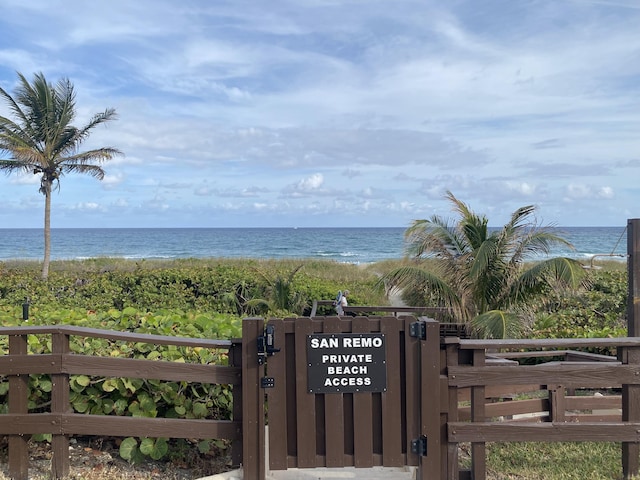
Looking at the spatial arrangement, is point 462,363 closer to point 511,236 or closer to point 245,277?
point 511,236

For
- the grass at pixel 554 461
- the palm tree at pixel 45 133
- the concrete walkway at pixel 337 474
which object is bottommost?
the grass at pixel 554 461

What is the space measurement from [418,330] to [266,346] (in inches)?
41.9

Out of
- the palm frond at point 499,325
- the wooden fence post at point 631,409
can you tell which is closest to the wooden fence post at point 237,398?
the wooden fence post at point 631,409

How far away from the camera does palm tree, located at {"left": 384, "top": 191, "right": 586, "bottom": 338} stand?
32.2 feet

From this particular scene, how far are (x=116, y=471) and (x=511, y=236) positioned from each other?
7.90 m

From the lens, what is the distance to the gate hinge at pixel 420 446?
3857mm

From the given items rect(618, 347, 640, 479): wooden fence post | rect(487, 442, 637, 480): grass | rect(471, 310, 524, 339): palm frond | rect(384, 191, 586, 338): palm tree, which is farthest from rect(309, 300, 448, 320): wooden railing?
rect(618, 347, 640, 479): wooden fence post

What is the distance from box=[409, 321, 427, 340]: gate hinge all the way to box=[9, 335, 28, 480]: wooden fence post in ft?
9.31

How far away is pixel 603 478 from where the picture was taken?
4352mm

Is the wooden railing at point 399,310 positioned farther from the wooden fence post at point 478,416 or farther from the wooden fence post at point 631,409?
the wooden fence post at point 478,416

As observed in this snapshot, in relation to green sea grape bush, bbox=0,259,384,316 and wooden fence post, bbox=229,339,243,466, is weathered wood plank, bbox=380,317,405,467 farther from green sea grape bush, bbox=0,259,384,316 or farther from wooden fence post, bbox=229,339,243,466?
green sea grape bush, bbox=0,259,384,316

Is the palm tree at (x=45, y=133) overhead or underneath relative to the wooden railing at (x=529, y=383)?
overhead

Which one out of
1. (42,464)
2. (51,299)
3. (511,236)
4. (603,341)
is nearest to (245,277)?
(51,299)

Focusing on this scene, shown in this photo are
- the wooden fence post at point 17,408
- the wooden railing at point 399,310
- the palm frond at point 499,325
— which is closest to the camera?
the wooden fence post at point 17,408
